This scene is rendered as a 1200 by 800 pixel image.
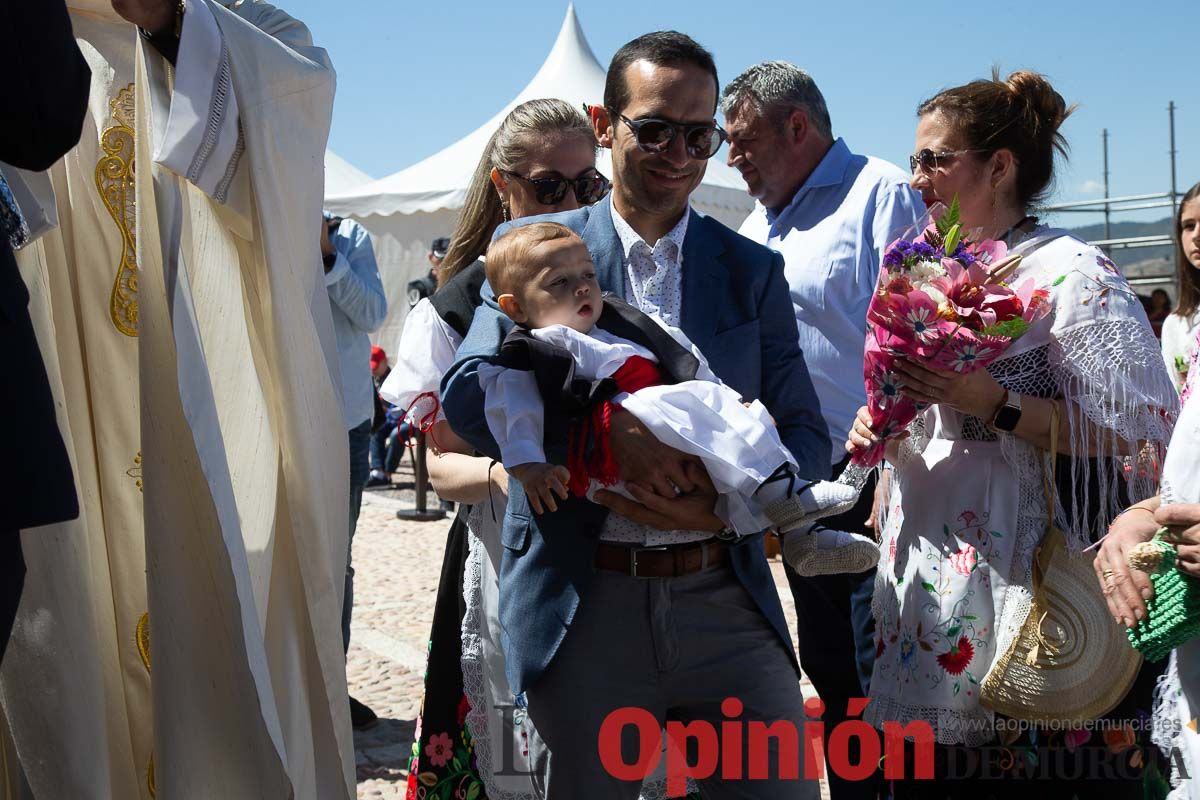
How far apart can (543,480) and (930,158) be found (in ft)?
5.18

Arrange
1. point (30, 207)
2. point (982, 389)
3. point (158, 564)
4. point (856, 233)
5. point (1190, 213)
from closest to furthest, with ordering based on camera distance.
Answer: point (30, 207)
point (158, 564)
point (982, 389)
point (856, 233)
point (1190, 213)

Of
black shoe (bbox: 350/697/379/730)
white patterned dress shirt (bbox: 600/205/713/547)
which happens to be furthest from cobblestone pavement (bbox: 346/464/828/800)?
white patterned dress shirt (bbox: 600/205/713/547)

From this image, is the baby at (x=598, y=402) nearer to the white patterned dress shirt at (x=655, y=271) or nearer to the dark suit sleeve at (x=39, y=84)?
the white patterned dress shirt at (x=655, y=271)

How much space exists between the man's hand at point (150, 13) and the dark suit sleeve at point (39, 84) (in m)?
0.55

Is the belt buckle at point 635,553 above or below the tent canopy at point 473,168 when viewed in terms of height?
below

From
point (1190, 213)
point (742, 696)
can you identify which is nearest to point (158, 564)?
point (742, 696)

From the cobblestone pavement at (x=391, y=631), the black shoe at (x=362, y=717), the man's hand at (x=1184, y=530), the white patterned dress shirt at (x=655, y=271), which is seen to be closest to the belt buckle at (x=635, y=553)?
the white patterned dress shirt at (x=655, y=271)

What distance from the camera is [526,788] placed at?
2.97 meters

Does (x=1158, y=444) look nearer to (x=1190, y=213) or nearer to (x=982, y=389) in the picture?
(x=982, y=389)

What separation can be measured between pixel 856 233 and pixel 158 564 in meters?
2.82

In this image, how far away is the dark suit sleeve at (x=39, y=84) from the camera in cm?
191

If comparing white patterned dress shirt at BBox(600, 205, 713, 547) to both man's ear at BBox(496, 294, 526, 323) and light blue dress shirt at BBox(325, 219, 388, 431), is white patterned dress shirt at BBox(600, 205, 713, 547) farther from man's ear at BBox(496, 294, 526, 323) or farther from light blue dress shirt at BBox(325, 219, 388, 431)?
light blue dress shirt at BBox(325, 219, 388, 431)

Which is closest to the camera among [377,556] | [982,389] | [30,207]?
[30,207]

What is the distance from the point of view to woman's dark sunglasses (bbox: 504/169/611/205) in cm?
321
